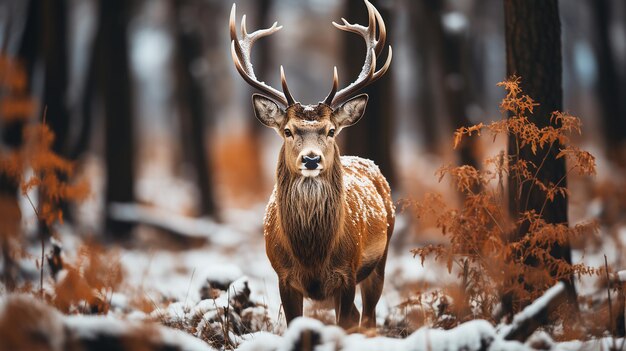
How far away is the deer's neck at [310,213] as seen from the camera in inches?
206

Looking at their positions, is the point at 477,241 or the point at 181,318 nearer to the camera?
the point at 477,241

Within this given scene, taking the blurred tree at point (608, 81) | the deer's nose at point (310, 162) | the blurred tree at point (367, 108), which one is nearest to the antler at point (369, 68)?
the deer's nose at point (310, 162)

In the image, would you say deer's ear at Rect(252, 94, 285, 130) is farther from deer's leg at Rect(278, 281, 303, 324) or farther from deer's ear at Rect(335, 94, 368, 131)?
deer's leg at Rect(278, 281, 303, 324)

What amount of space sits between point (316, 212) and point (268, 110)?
40.9 inches

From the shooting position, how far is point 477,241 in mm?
5133

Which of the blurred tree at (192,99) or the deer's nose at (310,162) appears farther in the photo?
the blurred tree at (192,99)

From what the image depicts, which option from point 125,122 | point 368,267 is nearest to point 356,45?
point 125,122

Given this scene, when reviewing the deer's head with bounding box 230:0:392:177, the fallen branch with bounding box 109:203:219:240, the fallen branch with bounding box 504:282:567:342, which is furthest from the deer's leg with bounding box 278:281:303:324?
the fallen branch with bounding box 109:203:219:240

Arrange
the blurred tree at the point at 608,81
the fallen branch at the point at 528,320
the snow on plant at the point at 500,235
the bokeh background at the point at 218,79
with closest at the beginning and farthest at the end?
1. the fallen branch at the point at 528,320
2. the snow on plant at the point at 500,235
3. the bokeh background at the point at 218,79
4. the blurred tree at the point at 608,81

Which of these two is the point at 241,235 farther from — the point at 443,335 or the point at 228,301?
the point at 443,335

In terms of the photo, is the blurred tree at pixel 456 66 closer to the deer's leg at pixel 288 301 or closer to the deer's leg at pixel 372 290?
the deer's leg at pixel 372 290

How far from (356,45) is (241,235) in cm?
430

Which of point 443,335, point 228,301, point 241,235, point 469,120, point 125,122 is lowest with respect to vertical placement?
point 443,335

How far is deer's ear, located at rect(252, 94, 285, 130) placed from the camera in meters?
5.65
